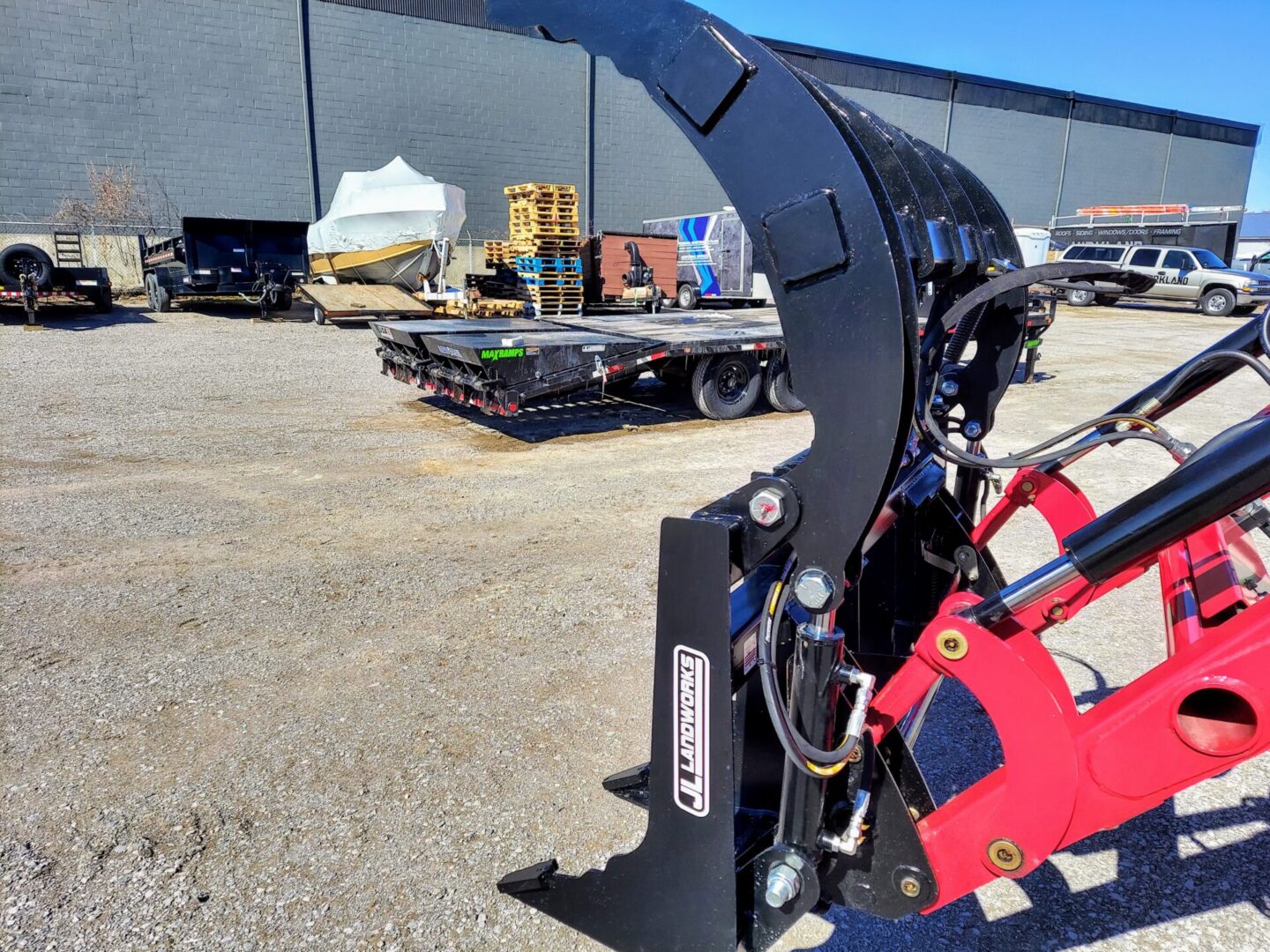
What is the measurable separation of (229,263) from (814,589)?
67.5 ft

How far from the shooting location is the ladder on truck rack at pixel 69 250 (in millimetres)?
20734

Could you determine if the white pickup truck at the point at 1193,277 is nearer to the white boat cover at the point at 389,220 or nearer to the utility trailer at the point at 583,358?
the white boat cover at the point at 389,220

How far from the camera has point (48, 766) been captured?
3.25 meters

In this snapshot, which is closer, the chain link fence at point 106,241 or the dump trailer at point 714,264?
the chain link fence at point 106,241

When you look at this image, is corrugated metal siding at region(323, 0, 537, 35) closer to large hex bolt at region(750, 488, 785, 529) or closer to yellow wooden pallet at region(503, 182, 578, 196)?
yellow wooden pallet at region(503, 182, 578, 196)

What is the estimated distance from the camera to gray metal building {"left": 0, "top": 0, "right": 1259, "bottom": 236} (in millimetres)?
20953

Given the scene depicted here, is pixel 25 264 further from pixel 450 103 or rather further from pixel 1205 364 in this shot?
pixel 1205 364

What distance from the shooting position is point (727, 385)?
998 cm

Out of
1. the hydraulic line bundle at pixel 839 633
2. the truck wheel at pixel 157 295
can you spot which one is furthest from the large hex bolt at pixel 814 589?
the truck wheel at pixel 157 295

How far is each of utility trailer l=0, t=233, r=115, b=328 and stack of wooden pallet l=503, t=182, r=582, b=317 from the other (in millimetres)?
8554

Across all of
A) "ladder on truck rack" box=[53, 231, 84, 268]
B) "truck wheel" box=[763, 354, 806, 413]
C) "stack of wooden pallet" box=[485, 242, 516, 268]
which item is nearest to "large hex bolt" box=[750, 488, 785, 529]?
"truck wheel" box=[763, 354, 806, 413]

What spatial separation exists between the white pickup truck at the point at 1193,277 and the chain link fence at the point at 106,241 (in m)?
24.6

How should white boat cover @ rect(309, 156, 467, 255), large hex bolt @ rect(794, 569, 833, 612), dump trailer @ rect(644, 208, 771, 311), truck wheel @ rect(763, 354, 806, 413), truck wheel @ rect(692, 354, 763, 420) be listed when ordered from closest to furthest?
large hex bolt @ rect(794, 569, 833, 612) → truck wheel @ rect(692, 354, 763, 420) → truck wheel @ rect(763, 354, 806, 413) → white boat cover @ rect(309, 156, 467, 255) → dump trailer @ rect(644, 208, 771, 311)

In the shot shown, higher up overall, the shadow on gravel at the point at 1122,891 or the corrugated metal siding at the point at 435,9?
the corrugated metal siding at the point at 435,9
